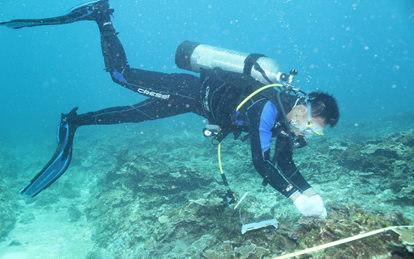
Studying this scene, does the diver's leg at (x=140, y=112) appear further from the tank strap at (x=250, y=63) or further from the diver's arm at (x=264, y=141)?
the diver's arm at (x=264, y=141)

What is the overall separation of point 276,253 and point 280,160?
177cm

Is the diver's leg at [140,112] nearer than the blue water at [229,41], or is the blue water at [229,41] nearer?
the diver's leg at [140,112]

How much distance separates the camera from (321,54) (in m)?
146

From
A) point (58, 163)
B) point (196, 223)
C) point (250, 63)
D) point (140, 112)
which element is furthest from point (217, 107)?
point (58, 163)

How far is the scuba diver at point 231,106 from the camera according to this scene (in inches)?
129

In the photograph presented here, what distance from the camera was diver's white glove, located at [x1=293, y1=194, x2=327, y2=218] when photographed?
2.99 meters

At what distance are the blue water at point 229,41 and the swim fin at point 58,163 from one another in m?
110

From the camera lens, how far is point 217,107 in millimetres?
3949

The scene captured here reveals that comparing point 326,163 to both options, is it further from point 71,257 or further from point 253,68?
point 71,257

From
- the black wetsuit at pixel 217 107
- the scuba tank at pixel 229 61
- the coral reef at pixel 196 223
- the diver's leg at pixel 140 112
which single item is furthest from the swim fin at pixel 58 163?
the scuba tank at pixel 229 61

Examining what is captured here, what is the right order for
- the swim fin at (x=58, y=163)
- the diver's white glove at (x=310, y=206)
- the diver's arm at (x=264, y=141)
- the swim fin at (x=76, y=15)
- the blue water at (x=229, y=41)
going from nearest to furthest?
the diver's white glove at (x=310, y=206), the diver's arm at (x=264, y=141), the swim fin at (x=58, y=163), the swim fin at (x=76, y=15), the blue water at (x=229, y=41)

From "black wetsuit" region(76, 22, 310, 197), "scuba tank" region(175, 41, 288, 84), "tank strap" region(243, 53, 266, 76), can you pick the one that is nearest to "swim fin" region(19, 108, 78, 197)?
"black wetsuit" region(76, 22, 310, 197)

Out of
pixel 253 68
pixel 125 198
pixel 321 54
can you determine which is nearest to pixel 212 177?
pixel 125 198

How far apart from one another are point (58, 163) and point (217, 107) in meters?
4.50
